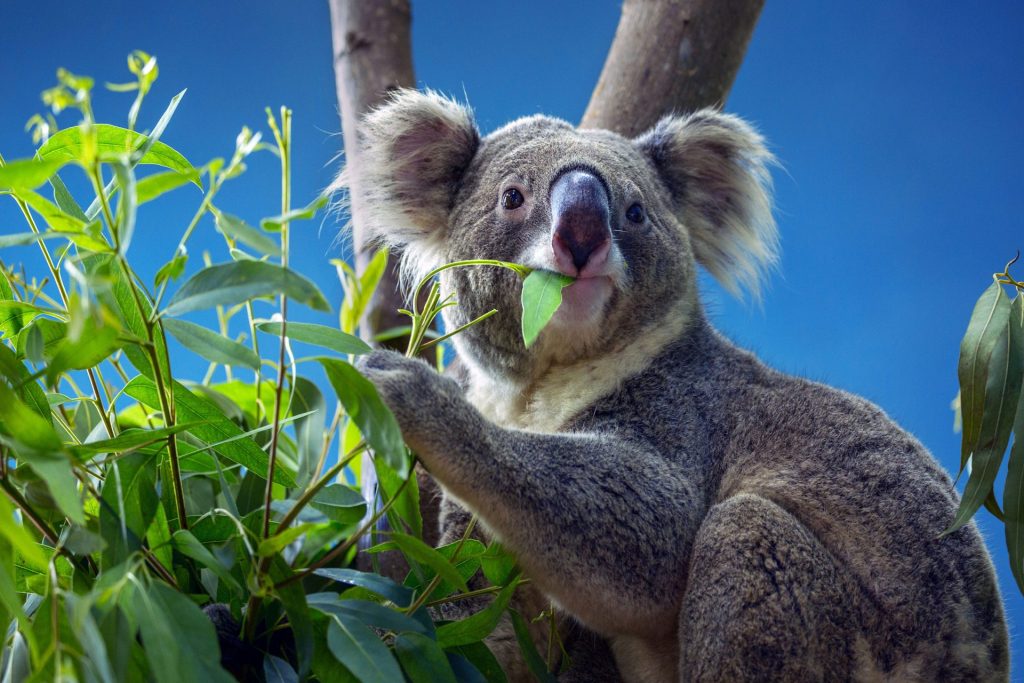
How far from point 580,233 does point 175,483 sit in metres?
0.85

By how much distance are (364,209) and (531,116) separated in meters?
0.49

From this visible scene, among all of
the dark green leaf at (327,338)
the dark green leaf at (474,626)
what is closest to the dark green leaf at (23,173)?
the dark green leaf at (327,338)

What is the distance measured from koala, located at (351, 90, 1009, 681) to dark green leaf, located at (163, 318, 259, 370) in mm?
306

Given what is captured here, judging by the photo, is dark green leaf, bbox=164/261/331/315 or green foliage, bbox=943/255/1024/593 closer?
dark green leaf, bbox=164/261/331/315

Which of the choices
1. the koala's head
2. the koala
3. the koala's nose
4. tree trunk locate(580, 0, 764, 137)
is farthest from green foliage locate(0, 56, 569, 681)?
tree trunk locate(580, 0, 764, 137)

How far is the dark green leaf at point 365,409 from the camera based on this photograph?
41.4 inches

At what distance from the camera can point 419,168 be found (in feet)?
7.47

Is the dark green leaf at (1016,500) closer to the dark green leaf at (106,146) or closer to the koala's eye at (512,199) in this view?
the koala's eye at (512,199)

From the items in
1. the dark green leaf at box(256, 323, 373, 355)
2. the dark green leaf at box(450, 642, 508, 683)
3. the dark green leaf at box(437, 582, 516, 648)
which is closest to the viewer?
the dark green leaf at box(256, 323, 373, 355)

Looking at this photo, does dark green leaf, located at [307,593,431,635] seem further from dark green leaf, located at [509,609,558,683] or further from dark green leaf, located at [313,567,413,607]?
dark green leaf, located at [509,609,558,683]

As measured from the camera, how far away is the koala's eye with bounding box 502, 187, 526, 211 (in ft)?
6.61

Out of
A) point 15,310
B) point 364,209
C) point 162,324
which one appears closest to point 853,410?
point 364,209

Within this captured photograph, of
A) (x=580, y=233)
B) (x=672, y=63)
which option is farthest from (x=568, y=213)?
(x=672, y=63)

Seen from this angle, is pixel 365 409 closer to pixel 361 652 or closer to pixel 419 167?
pixel 361 652
